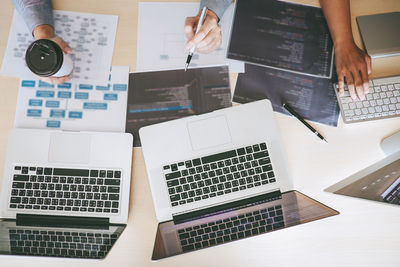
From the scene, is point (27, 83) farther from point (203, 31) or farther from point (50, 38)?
point (203, 31)

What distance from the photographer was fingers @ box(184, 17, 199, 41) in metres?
0.87

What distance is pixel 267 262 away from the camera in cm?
85

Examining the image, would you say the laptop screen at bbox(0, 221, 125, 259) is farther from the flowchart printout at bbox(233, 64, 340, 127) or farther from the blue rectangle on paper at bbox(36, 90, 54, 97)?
the flowchart printout at bbox(233, 64, 340, 127)

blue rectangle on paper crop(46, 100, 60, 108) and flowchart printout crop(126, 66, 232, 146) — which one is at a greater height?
flowchart printout crop(126, 66, 232, 146)

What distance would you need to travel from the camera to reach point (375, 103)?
0.92 m

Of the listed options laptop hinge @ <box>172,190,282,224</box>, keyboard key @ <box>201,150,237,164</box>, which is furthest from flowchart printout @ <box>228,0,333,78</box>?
laptop hinge @ <box>172,190,282,224</box>

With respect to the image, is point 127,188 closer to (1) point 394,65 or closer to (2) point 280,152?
(2) point 280,152

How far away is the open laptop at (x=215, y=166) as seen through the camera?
2.72 ft

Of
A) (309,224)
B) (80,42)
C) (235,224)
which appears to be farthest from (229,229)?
(80,42)

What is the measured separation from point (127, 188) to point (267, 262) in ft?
1.47

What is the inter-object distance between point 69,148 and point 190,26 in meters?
0.49

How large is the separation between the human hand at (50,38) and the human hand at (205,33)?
0.37 meters

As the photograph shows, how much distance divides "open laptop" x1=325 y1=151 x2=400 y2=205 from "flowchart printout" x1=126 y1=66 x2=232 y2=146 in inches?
16.7

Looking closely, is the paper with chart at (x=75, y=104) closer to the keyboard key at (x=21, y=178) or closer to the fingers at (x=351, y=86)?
the keyboard key at (x=21, y=178)
